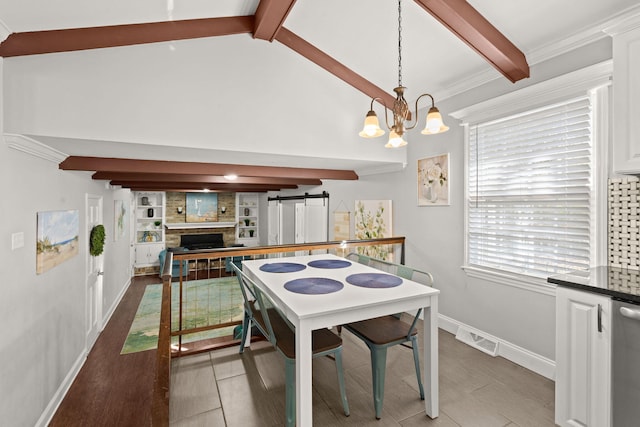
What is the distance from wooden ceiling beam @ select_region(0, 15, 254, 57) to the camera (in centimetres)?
183

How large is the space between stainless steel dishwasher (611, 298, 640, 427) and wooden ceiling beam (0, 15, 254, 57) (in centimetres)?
314

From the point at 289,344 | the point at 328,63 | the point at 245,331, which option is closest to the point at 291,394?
the point at 289,344

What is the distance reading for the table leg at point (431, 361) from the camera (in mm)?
1904

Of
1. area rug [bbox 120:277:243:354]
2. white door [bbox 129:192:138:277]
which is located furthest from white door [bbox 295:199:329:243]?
white door [bbox 129:192:138:277]

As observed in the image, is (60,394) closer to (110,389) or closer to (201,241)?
(110,389)

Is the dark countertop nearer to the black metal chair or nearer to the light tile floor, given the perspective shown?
the light tile floor

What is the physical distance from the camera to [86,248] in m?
3.74

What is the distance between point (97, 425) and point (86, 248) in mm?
2115

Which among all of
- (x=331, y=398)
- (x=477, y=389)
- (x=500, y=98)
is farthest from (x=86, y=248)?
(x=500, y=98)

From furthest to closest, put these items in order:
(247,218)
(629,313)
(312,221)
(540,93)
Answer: (247,218), (312,221), (540,93), (629,313)

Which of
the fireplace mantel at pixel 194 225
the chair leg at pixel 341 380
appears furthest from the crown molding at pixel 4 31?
the fireplace mantel at pixel 194 225

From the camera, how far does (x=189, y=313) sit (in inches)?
203

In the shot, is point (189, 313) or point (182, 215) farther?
point (182, 215)

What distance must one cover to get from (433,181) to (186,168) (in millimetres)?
2760
